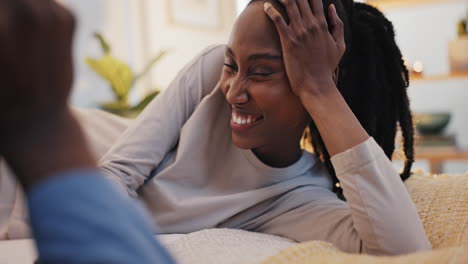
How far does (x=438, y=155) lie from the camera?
10.7ft

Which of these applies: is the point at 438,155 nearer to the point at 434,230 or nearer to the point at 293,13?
the point at 434,230

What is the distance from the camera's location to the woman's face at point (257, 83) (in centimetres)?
104

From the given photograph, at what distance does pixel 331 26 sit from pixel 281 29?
13cm

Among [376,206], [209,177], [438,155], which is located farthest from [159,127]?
[438,155]

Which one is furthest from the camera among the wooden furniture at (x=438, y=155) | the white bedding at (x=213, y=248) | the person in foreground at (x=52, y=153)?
the wooden furniture at (x=438, y=155)

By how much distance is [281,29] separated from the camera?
40.1 inches

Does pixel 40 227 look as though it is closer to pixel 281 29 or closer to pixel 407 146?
pixel 281 29

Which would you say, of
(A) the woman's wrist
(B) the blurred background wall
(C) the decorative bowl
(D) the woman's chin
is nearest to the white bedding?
(D) the woman's chin

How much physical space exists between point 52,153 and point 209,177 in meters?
0.92

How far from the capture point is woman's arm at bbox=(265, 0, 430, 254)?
0.93 metres

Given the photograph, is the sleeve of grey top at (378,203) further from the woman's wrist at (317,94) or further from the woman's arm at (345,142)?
the woman's wrist at (317,94)

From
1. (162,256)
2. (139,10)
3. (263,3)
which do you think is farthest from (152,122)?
(139,10)

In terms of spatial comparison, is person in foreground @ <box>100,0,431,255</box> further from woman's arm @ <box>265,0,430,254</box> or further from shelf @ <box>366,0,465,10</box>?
shelf @ <box>366,0,465,10</box>

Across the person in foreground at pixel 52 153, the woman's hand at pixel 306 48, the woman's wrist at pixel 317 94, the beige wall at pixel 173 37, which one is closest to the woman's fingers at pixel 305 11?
the woman's hand at pixel 306 48
